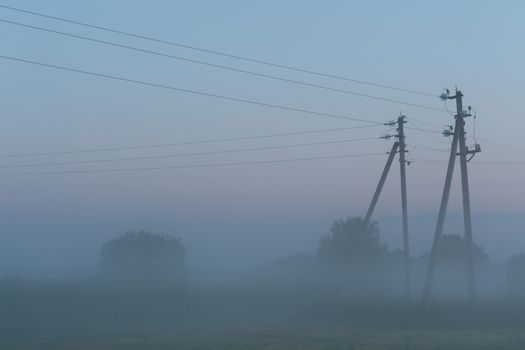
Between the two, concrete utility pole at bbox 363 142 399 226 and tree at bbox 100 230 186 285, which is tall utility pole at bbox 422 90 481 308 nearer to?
concrete utility pole at bbox 363 142 399 226

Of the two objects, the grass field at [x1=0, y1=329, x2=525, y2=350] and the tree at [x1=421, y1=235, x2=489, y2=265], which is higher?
the tree at [x1=421, y1=235, x2=489, y2=265]

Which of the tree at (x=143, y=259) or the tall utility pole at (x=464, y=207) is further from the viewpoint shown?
the tree at (x=143, y=259)

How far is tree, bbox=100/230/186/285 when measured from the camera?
8262 centimetres

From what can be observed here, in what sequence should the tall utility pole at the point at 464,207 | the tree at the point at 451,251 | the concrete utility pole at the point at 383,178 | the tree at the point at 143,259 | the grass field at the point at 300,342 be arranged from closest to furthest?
1. the grass field at the point at 300,342
2. the tall utility pole at the point at 464,207
3. the concrete utility pole at the point at 383,178
4. the tree at the point at 143,259
5. the tree at the point at 451,251

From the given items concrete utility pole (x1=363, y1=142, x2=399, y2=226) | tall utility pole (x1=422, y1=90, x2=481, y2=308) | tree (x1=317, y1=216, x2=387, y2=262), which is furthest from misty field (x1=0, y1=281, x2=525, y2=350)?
tree (x1=317, y1=216, x2=387, y2=262)

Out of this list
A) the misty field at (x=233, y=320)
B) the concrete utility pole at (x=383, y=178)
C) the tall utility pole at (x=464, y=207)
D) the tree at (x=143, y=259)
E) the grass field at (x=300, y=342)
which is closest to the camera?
the grass field at (x=300, y=342)

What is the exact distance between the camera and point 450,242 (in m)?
101

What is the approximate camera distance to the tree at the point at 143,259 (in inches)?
3253

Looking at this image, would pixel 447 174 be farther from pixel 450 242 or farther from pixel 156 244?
pixel 156 244

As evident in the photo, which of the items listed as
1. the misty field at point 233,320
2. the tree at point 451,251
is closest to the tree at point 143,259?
the misty field at point 233,320

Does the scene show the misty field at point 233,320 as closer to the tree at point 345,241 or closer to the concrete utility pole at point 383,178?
the concrete utility pole at point 383,178

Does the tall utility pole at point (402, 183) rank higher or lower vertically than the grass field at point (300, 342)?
higher

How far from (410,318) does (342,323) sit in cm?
362

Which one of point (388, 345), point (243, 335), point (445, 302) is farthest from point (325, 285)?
point (388, 345)
